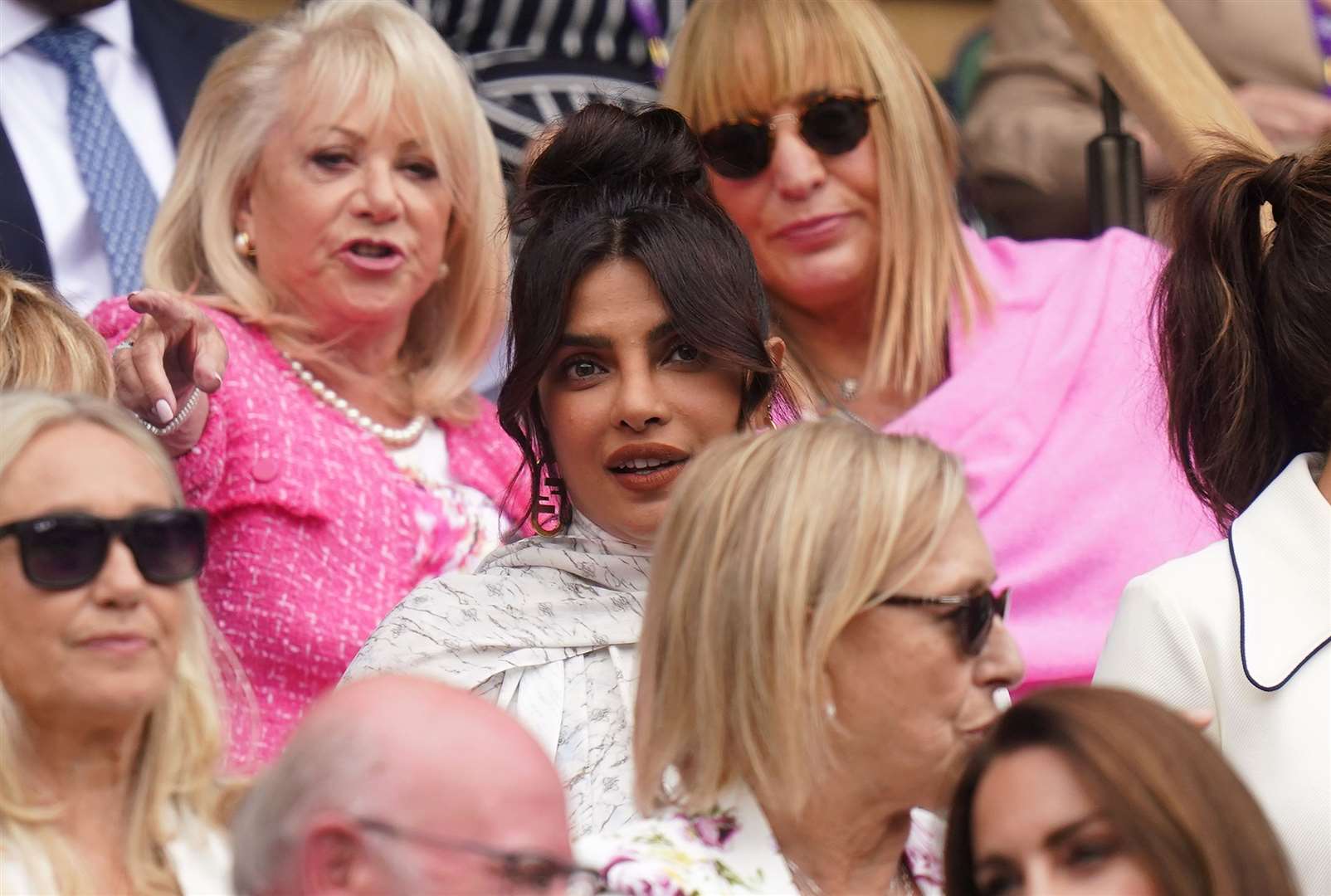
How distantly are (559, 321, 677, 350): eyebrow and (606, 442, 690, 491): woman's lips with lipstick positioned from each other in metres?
0.14

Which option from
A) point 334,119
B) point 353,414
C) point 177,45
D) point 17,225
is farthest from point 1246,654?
point 177,45

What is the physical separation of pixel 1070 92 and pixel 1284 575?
231 centimetres

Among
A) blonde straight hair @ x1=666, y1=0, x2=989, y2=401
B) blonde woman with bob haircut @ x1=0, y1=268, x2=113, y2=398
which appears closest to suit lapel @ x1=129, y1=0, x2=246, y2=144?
blonde straight hair @ x1=666, y1=0, x2=989, y2=401

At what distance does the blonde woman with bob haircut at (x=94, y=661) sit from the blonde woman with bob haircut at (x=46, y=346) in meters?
0.47

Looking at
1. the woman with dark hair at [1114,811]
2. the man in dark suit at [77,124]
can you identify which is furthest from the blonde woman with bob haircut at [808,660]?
the man in dark suit at [77,124]

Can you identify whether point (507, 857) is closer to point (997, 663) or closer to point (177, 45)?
point (997, 663)

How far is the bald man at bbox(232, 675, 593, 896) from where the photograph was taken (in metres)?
1.96

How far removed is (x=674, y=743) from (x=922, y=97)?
1.97 metres

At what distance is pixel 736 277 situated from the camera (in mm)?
3180

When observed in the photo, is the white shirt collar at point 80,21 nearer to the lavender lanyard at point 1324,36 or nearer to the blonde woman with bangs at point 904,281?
the blonde woman with bangs at point 904,281

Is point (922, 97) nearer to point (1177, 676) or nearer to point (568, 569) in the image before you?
point (568, 569)

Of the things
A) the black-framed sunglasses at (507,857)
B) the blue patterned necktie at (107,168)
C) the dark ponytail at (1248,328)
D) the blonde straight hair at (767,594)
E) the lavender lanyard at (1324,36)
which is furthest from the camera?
the lavender lanyard at (1324,36)

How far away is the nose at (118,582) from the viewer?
8.29 ft

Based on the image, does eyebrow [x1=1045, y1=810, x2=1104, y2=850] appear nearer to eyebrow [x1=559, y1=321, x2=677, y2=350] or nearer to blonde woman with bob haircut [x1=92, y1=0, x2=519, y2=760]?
eyebrow [x1=559, y1=321, x2=677, y2=350]
